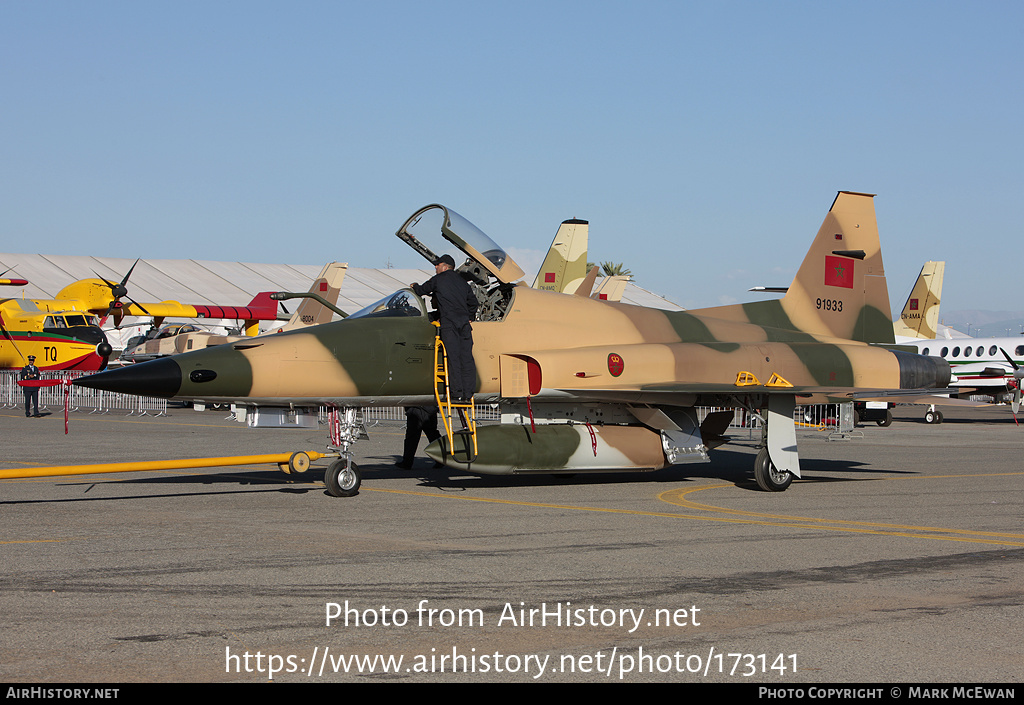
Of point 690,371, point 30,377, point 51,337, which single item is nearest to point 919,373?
point 690,371

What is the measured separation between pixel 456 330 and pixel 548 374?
149cm

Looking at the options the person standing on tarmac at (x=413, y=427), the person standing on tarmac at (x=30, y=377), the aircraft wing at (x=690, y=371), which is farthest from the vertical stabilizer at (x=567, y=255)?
the person standing on tarmac at (x=30, y=377)

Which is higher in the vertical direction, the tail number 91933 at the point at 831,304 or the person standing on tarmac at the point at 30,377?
the tail number 91933 at the point at 831,304

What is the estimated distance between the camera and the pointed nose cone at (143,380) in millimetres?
10250

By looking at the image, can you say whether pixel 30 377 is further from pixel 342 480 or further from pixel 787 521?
pixel 787 521

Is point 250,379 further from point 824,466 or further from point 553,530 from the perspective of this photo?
point 824,466

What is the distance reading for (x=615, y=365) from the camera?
13.3 metres

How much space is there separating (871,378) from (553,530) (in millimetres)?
8307

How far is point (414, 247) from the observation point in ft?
42.9

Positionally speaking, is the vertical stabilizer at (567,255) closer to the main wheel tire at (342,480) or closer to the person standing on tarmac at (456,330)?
the person standing on tarmac at (456,330)

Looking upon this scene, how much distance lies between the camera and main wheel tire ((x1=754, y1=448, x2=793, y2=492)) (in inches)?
533

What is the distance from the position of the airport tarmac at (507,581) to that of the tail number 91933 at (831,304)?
145 inches
